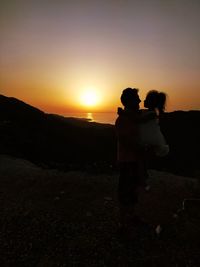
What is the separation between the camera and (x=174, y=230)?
7.54m

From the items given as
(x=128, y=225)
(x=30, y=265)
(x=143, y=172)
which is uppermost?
(x=143, y=172)

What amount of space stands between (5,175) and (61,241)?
576 centimetres

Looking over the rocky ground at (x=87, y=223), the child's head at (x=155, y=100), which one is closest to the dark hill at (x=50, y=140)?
the rocky ground at (x=87, y=223)

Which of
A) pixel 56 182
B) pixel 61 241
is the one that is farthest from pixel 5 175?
pixel 61 241

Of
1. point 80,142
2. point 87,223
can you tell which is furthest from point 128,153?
point 80,142

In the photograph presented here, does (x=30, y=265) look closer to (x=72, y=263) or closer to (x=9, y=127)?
(x=72, y=263)

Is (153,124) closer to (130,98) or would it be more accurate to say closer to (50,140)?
(130,98)

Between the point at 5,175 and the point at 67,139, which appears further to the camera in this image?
the point at 67,139

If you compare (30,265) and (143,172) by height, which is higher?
(143,172)

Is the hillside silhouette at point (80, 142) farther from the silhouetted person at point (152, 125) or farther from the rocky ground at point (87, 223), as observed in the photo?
the silhouetted person at point (152, 125)

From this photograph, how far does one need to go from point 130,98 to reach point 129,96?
1.7 inches

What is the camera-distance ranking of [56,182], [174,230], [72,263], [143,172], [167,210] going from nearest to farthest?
[72,263] < [143,172] < [174,230] < [167,210] < [56,182]

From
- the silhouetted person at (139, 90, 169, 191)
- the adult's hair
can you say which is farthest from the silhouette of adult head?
the silhouetted person at (139, 90, 169, 191)

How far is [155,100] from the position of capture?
6.44 metres
